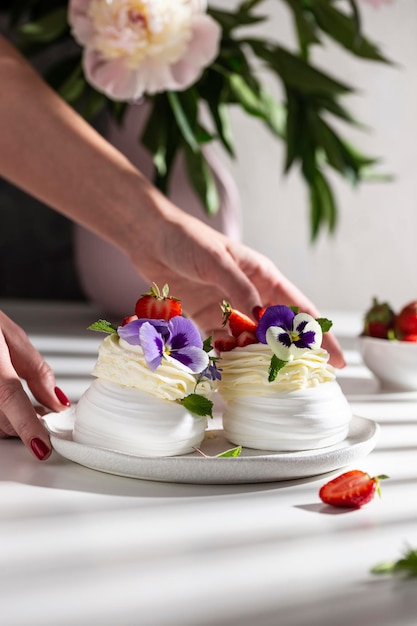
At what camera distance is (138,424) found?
2.68ft

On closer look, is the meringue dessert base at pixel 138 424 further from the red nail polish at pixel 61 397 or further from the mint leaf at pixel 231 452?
the red nail polish at pixel 61 397

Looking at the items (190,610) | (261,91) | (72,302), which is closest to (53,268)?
(72,302)

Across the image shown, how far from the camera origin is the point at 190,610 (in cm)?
56

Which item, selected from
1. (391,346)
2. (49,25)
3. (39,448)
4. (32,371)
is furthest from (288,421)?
(49,25)

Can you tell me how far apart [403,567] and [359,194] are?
80.1 inches

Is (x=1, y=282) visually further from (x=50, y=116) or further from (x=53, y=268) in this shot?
(x=50, y=116)

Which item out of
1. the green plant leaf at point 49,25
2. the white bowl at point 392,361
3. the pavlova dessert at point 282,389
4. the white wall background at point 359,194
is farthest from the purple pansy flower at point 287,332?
the white wall background at point 359,194

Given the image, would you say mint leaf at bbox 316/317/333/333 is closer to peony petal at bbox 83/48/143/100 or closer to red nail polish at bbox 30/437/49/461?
red nail polish at bbox 30/437/49/461

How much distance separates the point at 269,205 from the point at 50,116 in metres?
1.13

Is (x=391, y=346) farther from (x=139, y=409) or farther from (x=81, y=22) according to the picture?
(x=81, y=22)

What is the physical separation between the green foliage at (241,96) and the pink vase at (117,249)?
0.04m

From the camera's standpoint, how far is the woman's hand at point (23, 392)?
0.88 metres

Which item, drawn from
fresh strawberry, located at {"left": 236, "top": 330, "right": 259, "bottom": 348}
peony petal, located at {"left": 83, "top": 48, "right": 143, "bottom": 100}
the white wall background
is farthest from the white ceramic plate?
the white wall background

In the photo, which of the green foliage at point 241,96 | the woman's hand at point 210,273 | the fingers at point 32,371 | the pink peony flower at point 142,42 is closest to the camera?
the fingers at point 32,371
